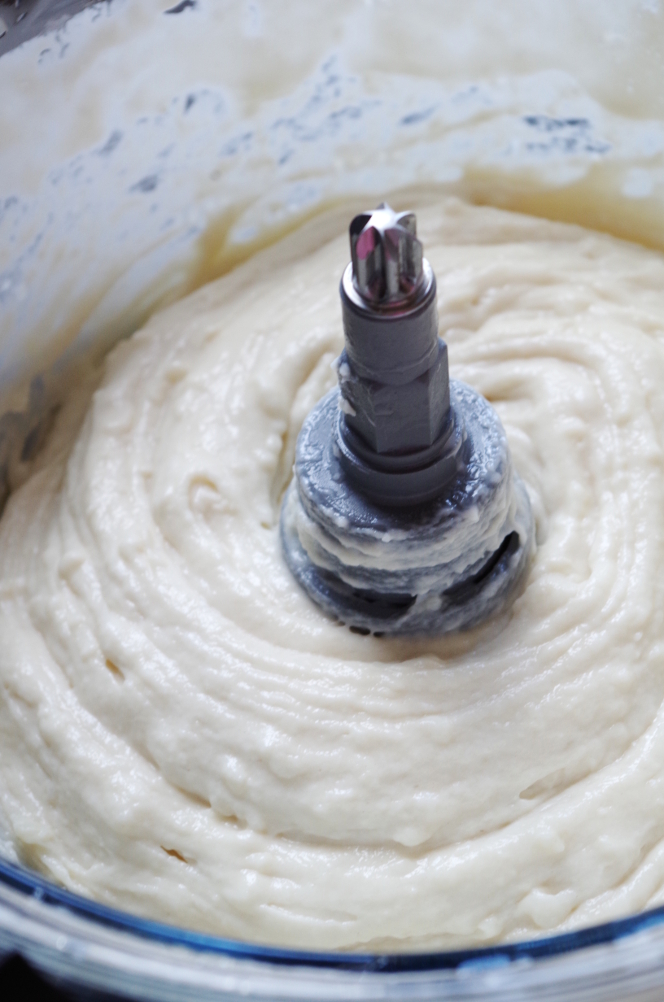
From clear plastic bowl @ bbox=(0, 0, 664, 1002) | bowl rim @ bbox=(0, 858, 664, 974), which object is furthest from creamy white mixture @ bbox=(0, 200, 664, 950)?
bowl rim @ bbox=(0, 858, 664, 974)

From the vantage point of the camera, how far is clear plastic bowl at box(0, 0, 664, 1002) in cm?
172

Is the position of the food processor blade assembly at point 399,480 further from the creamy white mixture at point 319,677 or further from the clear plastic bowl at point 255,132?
the clear plastic bowl at point 255,132

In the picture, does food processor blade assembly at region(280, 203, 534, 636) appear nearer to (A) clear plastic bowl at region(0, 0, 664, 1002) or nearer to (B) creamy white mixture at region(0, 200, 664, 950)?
(B) creamy white mixture at region(0, 200, 664, 950)

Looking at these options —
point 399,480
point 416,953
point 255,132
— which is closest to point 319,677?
point 399,480

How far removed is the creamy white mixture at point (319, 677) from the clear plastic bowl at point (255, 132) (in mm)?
252

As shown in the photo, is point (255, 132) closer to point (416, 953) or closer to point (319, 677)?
point (319, 677)

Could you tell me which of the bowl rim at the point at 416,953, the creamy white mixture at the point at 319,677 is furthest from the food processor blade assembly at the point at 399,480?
the bowl rim at the point at 416,953

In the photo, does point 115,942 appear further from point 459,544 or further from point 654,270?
point 654,270

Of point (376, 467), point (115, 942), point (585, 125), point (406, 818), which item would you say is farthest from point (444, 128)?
point (115, 942)

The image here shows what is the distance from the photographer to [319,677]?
145 centimetres

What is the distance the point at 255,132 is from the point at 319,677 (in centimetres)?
114

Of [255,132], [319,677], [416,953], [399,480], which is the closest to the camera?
[416,953]

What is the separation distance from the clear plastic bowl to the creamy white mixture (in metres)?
0.25

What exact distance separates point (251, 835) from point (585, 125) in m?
1.51
